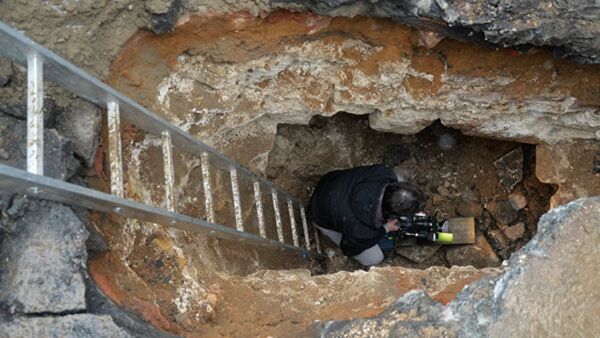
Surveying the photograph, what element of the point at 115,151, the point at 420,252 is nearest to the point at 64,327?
the point at 115,151

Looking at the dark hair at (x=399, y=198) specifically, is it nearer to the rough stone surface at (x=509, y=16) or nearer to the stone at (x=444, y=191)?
the stone at (x=444, y=191)

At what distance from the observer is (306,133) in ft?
18.2

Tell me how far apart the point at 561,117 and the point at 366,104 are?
5.13 feet

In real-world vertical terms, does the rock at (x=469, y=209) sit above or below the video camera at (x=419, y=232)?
above

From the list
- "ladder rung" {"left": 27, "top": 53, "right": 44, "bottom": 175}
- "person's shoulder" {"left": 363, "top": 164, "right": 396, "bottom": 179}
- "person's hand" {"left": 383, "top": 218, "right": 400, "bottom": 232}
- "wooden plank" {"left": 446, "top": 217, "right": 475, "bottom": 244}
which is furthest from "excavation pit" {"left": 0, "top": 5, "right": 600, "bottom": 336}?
"person's hand" {"left": 383, "top": 218, "right": 400, "bottom": 232}

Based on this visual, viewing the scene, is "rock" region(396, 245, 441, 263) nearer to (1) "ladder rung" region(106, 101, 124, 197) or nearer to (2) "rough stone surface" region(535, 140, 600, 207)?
(2) "rough stone surface" region(535, 140, 600, 207)

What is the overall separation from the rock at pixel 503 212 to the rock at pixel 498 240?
0.13m

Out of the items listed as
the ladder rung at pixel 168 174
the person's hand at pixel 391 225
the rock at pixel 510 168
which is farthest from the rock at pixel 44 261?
the rock at pixel 510 168

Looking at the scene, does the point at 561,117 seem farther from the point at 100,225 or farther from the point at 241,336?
the point at 100,225

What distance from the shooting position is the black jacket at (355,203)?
4.78m

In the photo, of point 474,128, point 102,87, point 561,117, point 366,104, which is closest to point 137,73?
point 102,87

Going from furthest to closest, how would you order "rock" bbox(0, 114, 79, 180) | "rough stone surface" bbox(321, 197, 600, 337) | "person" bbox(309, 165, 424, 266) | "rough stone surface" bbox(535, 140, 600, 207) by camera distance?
"person" bbox(309, 165, 424, 266)
"rough stone surface" bbox(535, 140, 600, 207)
"rock" bbox(0, 114, 79, 180)
"rough stone surface" bbox(321, 197, 600, 337)

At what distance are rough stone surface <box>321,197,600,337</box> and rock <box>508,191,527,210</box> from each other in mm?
2915

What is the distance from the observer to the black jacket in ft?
15.7
